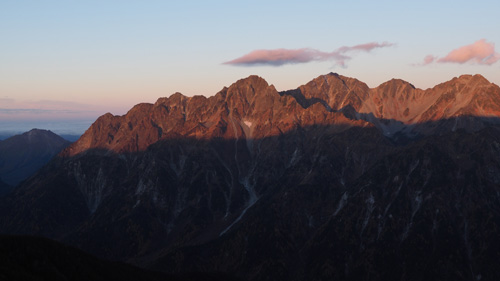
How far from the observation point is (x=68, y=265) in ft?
648

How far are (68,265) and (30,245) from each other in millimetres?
16210

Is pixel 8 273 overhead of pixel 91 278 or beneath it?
overhead

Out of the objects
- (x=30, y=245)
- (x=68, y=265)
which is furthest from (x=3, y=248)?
(x=68, y=265)

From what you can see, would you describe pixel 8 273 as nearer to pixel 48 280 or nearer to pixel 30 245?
pixel 48 280

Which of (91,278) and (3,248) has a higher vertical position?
(3,248)

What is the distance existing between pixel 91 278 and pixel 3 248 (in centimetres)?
3399

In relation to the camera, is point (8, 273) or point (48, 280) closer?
point (8, 273)

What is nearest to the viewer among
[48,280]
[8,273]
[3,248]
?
[8,273]

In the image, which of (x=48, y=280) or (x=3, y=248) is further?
(x=3, y=248)

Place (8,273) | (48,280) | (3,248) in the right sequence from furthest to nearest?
1. (3,248)
2. (48,280)
3. (8,273)

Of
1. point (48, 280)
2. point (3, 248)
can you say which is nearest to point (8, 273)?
point (48, 280)

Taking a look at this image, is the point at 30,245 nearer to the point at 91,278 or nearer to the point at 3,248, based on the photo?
the point at 3,248

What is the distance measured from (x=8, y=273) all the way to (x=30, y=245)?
1301 inches

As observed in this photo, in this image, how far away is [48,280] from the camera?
175500 mm
